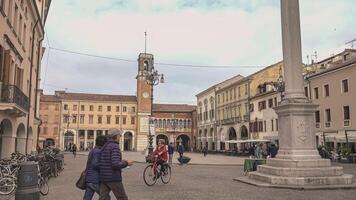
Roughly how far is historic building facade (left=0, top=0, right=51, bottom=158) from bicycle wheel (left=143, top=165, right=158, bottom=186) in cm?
697

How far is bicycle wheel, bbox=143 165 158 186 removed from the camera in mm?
14766

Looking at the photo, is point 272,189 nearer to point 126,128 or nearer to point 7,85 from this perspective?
point 7,85

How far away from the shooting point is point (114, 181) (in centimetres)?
719

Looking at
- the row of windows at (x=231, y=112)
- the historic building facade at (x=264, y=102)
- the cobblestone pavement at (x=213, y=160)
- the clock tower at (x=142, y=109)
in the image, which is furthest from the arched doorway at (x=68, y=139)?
the historic building facade at (x=264, y=102)

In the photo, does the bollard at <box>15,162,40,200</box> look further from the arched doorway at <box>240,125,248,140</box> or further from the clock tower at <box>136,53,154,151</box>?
the clock tower at <box>136,53,154,151</box>

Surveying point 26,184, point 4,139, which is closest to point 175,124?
point 4,139

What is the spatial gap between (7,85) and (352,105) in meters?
31.5

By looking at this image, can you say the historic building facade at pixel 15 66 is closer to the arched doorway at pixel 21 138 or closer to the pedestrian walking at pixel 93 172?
the arched doorway at pixel 21 138

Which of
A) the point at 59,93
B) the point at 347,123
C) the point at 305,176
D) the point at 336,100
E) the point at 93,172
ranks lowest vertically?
the point at 305,176

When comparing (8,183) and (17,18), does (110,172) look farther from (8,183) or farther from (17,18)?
(17,18)

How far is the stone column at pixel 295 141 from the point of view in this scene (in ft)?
46.2

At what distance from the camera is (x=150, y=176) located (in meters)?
14.9

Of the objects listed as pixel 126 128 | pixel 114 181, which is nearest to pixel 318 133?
pixel 114 181

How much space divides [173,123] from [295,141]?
8877 centimetres
